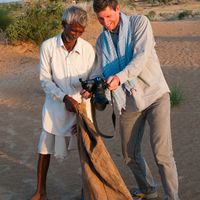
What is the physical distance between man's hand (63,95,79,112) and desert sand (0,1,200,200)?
3.99 feet

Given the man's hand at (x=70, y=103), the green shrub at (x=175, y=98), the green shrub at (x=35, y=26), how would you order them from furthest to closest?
the green shrub at (x=35, y=26), the green shrub at (x=175, y=98), the man's hand at (x=70, y=103)

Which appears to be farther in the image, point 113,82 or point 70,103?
point 70,103

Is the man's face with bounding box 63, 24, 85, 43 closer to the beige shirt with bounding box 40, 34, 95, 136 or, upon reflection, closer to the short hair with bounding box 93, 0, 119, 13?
the beige shirt with bounding box 40, 34, 95, 136

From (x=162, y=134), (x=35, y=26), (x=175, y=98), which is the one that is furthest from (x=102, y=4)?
(x=35, y=26)

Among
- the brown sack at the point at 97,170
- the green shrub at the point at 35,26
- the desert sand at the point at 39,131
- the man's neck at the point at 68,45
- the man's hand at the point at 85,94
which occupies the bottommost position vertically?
the green shrub at the point at 35,26

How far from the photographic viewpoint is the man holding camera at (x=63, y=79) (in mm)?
4133

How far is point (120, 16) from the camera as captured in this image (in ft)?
12.8

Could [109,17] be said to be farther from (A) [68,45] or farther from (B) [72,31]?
(A) [68,45]

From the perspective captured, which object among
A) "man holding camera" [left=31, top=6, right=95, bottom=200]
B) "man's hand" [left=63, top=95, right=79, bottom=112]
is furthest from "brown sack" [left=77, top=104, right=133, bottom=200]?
Result: "man holding camera" [left=31, top=6, right=95, bottom=200]

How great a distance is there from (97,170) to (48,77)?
0.93 meters

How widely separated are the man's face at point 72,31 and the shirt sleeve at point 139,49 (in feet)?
1.42

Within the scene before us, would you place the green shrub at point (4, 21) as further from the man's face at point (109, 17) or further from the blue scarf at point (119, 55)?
the man's face at point (109, 17)

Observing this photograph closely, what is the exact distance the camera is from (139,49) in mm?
3836

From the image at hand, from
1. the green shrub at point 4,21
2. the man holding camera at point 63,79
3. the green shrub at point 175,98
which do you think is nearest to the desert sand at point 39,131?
the green shrub at point 175,98
